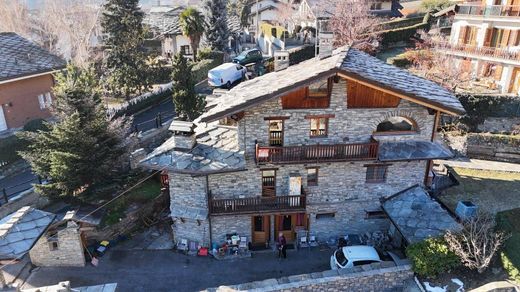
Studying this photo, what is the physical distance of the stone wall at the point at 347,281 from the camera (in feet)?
58.4

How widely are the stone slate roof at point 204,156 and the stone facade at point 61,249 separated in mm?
5366

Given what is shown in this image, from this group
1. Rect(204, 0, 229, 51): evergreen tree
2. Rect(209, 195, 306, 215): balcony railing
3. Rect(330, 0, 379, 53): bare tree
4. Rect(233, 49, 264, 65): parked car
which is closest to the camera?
Rect(209, 195, 306, 215): balcony railing

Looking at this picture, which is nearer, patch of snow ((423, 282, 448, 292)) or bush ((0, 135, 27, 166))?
patch of snow ((423, 282, 448, 292))

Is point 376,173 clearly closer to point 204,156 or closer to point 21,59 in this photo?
point 204,156

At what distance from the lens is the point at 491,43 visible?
129 ft

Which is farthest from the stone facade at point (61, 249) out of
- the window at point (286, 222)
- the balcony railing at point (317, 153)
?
the window at point (286, 222)

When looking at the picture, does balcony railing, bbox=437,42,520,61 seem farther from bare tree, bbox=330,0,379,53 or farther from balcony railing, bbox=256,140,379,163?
balcony railing, bbox=256,140,379,163

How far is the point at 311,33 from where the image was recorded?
59312 mm

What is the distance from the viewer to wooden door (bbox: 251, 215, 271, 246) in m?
22.4

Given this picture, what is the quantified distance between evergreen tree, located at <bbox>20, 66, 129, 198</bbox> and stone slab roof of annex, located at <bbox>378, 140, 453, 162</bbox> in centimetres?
1634

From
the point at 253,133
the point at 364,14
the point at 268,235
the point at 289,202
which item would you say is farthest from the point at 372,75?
the point at 364,14

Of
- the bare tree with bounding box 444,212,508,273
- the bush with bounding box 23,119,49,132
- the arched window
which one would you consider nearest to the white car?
the bare tree with bounding box 444,212,508,273

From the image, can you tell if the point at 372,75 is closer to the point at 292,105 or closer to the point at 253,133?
the point at 292,105

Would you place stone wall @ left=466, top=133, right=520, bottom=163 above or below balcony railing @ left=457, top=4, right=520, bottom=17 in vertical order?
below
